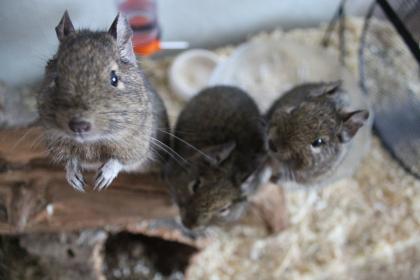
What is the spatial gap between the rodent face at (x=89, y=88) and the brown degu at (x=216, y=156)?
2.00ft

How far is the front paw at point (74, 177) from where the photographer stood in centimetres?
164

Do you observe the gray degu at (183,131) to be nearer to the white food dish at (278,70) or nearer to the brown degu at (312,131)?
the brown degu at (312,131)

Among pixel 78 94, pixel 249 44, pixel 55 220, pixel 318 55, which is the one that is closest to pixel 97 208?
pixel 55 220

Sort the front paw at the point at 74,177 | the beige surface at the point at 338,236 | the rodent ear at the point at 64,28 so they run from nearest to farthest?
the rodent ear at the point at 64,28
the front paw at the point at 74,177
the beige surface at the point at 338,236

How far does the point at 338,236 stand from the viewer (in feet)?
9.95

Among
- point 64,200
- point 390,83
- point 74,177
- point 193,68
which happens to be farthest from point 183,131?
point 390,83

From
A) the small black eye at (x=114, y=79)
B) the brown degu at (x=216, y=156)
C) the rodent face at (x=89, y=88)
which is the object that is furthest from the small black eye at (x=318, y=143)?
the small black eye at (x=114, y=79)

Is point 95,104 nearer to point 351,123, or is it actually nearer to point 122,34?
point 122,34

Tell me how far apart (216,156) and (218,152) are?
0.02 meters

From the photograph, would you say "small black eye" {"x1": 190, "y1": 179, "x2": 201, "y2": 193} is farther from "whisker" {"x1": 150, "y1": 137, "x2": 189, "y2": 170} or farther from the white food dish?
the white food dish

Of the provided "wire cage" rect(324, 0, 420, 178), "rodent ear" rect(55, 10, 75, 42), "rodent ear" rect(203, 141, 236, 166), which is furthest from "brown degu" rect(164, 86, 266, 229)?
"wire cage" rect(324, 0, 420, 178)

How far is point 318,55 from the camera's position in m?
3.25

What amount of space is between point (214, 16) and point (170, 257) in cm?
162

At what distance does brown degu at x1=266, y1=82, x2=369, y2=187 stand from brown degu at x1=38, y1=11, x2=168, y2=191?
58 cm
